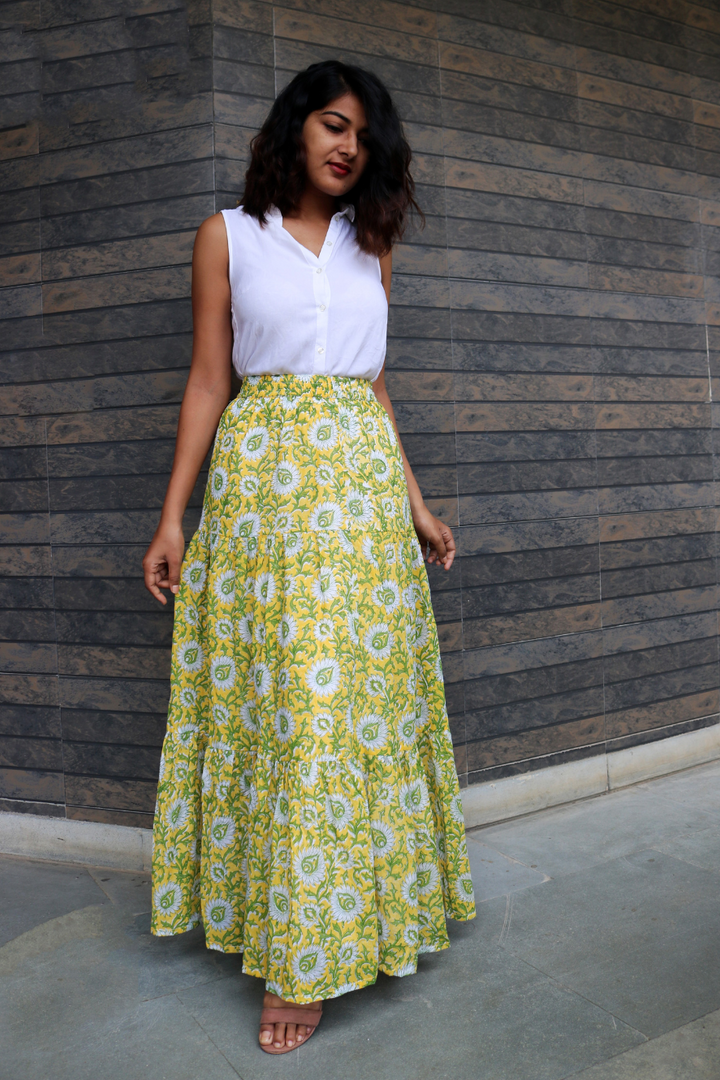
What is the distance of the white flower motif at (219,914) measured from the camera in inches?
66.3

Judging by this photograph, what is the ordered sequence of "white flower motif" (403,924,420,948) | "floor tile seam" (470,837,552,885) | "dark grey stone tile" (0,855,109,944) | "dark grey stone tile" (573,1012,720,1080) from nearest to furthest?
"dark grey stone tile" (573,1012,720,1080)
"white flower motif" (403,924,420,948)
"dark grey stone tile" (0,855,109,944)
"floor tile seam" (470,837,552,885)

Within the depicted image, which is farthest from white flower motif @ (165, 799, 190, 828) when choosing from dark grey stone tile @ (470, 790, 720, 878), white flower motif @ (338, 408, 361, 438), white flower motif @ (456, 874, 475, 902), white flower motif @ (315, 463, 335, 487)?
dark grey stone tile @ (470, 790, 720, 878)

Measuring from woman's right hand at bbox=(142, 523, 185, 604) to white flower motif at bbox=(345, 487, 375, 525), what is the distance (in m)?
0.34

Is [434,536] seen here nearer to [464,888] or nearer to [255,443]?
[255,443]

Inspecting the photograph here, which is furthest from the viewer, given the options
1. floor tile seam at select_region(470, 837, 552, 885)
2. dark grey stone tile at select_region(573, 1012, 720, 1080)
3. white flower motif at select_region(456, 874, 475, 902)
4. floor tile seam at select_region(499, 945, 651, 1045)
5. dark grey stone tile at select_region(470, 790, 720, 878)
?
dark grey stone tile at select_region(470, 790, 720, 878)

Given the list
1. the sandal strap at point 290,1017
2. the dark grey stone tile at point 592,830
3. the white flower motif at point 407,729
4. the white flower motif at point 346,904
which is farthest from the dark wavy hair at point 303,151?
the dark grey stone tile at point 592,830

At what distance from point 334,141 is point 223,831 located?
1337 mm

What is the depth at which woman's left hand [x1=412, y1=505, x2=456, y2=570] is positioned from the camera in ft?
6.28

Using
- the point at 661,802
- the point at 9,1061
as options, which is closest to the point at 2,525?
the point at 9,1061

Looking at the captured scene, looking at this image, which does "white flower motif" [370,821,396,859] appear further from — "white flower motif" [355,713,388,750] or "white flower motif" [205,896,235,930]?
"white flower motif" [205,896,235,930]

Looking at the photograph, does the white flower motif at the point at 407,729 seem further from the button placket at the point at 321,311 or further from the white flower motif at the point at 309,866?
the button placket at the point at 321,311

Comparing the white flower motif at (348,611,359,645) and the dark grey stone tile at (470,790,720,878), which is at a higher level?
the white flower motif at (348,611,359,645)

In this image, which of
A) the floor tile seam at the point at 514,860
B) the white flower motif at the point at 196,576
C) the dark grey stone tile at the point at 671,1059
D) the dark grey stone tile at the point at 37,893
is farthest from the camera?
the floor tile seam at the point at 514,860

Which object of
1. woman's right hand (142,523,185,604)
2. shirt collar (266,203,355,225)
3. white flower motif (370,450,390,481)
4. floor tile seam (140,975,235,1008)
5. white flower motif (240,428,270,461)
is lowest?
floor tile seam (140,975,235,1008)
